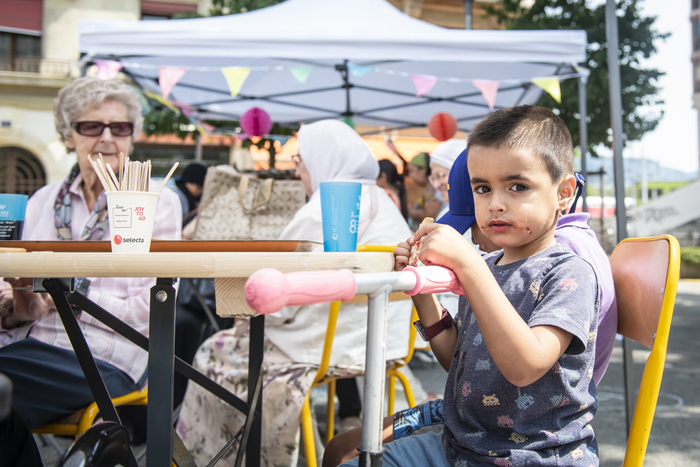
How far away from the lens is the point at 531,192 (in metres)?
0.98

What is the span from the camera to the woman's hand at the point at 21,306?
4.94ft

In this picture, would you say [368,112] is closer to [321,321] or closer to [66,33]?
[321,321]

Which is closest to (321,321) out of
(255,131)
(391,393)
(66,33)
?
(391,393)

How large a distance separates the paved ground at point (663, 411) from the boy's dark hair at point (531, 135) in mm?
1953

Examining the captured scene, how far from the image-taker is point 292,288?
536mm

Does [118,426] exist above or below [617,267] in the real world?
below

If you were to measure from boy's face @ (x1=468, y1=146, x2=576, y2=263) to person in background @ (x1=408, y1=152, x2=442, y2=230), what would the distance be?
344cm

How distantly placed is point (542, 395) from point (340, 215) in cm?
56

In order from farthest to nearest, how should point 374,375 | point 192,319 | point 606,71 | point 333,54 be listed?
point 606,71
point 333,54
point 192,319
point 374,375

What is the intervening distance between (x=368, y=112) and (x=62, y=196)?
5.00 m

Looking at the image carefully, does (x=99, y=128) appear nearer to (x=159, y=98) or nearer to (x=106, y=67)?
(x=106, y=67)

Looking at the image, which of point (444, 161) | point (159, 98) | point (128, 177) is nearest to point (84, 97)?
point (128, 177)

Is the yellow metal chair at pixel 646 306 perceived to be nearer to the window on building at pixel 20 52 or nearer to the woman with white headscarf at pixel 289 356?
the woman with white headscarf at pixel 289 356

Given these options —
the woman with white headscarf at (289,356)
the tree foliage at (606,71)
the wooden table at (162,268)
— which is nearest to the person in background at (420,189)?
the woman with white headscarf at (289,356)
